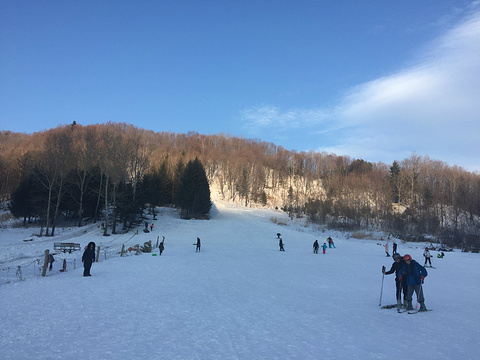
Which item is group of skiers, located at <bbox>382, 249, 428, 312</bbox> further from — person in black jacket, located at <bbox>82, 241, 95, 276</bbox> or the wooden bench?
the wooden bench

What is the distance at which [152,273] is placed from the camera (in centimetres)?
1548

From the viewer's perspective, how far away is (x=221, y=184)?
88938 millimetres

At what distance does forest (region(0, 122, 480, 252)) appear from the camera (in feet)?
139

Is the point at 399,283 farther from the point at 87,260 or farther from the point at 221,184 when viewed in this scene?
the point at 221,184

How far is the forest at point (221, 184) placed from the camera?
139ft

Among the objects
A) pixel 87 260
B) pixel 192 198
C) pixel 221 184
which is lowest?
pixel 87 260

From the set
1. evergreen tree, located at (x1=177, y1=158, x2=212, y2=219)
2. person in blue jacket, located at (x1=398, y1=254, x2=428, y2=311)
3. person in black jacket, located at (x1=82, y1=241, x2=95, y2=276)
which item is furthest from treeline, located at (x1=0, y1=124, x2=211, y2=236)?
person in blue jacket, located at (x1=398, y1=254, x2=428, y2=311)

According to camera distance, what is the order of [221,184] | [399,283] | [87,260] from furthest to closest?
[221,184] → [87,260] → [399,283]

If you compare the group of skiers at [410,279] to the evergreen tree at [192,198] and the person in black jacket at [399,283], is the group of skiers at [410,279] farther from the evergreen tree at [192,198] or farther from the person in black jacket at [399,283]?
the evergreen tree at [192,198]

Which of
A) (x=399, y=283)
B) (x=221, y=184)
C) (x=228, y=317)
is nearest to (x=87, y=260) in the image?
(x=228, y=317)

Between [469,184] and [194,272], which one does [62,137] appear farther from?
[469,184]

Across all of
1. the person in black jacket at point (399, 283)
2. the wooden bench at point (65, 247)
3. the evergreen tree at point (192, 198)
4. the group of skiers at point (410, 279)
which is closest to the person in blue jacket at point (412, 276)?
the group of skiers at point (410, 279)

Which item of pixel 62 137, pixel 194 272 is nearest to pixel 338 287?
pixel 194 272

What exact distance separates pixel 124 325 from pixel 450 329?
7.96m
